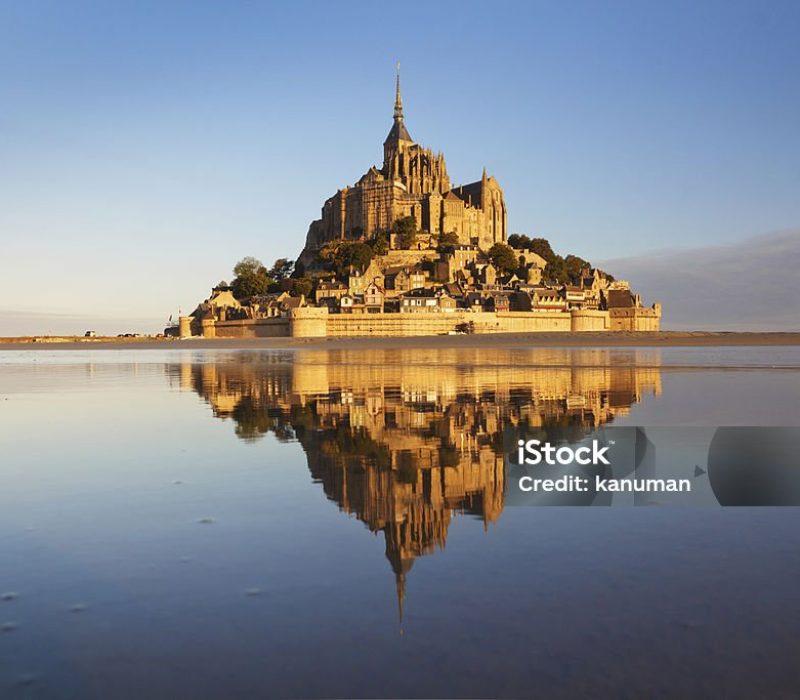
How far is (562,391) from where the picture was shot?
61.6 ft

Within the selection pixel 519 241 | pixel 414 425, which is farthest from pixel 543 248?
pixel 414 425

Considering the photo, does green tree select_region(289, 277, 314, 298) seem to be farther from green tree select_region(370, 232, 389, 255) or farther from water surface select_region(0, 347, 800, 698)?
water surface select_region(0, 347, 800, 698)

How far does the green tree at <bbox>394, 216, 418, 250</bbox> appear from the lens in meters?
121

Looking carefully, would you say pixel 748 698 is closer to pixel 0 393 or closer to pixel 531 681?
pixel 531 681

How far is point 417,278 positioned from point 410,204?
73.8 feet

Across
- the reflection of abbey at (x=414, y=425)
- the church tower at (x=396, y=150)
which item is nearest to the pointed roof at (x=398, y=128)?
the church tower at (x=396, y=150)

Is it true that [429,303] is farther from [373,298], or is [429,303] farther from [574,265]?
[574,265]

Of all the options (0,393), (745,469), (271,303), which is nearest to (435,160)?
(271,303)

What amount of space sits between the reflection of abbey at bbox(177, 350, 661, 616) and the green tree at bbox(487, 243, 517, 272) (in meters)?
95.5

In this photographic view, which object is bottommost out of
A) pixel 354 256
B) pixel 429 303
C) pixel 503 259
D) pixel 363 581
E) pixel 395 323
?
pixel 363 581

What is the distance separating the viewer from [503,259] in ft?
395

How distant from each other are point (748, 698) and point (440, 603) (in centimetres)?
180

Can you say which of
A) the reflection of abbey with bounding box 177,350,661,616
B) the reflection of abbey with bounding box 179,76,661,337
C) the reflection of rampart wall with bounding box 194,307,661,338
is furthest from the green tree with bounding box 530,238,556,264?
the reflection of abbey with bounding box 177,350,661,616

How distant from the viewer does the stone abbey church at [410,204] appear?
127312mm
